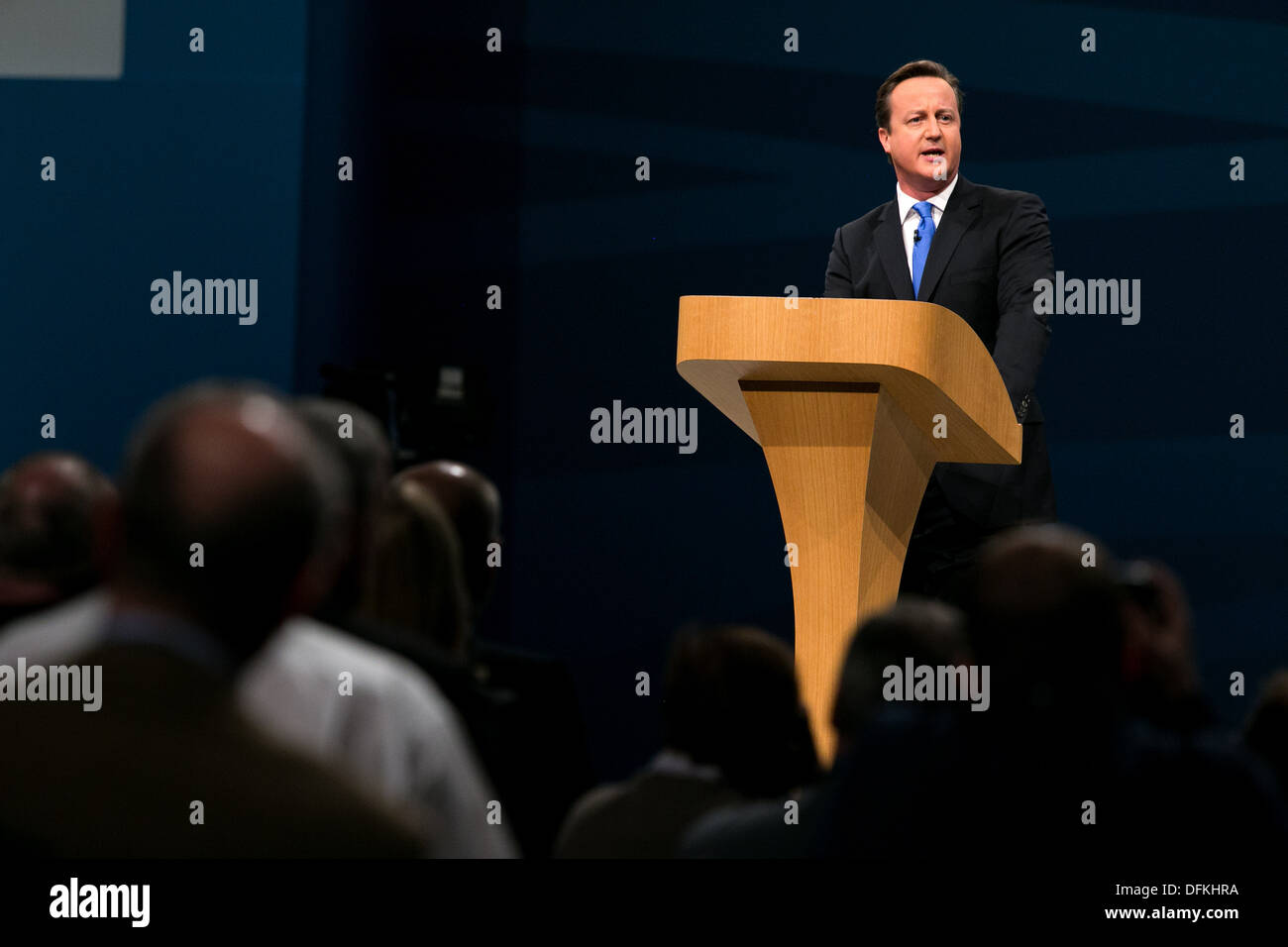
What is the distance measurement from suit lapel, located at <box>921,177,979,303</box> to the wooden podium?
60 centimetres

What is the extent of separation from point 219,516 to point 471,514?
86 centimetres

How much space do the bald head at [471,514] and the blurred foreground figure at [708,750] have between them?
0.43 meters

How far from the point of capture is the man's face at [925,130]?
9.66 ft

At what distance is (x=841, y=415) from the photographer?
7.28 feet

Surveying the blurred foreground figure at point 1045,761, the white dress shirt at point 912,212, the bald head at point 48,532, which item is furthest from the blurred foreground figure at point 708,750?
the white dress shirt at point 912,212

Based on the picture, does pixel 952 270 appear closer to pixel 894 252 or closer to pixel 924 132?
pixel 894 252

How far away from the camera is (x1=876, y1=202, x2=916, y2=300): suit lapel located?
114 inches

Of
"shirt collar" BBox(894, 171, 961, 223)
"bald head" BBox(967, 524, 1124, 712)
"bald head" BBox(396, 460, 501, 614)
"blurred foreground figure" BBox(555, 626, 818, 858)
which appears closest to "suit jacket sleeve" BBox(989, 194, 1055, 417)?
"shirt collar" BBox(894, 171, 961, 223)

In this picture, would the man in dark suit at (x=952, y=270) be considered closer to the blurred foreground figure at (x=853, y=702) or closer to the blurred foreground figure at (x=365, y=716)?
the blurred foreground figure at (x=853, y=702)

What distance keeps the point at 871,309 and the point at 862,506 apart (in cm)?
31

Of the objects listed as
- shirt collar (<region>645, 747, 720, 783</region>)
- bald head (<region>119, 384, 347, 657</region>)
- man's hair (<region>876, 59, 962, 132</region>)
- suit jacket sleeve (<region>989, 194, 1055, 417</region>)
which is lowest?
shirt collar (<region>645, 747, 720, 783</region>)

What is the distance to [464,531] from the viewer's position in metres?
1.91

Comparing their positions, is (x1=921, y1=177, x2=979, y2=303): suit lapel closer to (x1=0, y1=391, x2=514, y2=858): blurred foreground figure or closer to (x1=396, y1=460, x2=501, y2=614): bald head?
(x1=396, y1=460, x2=501, y2=614): bald head
